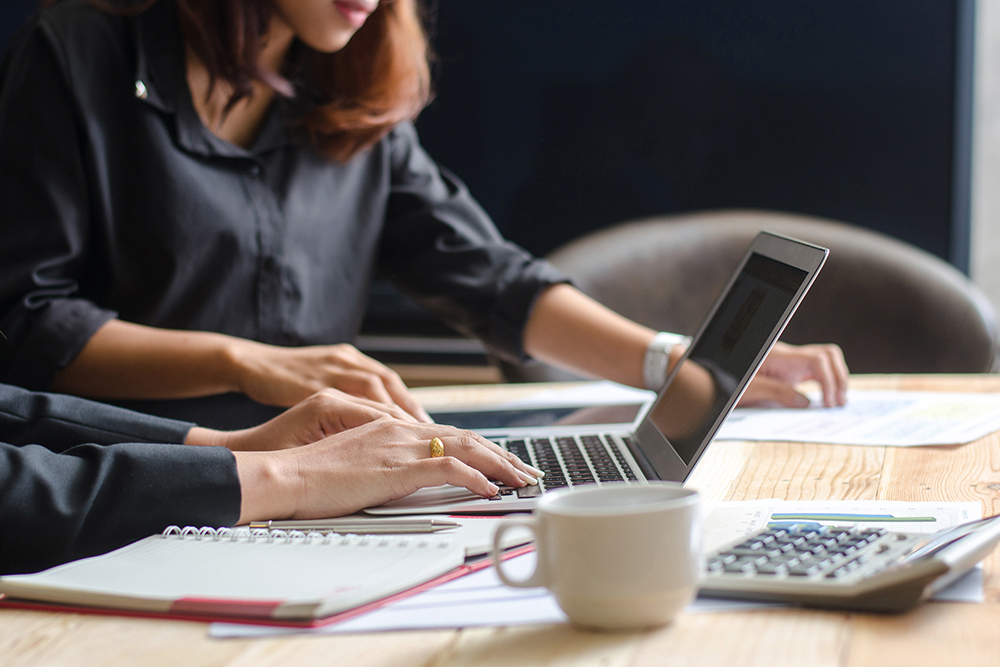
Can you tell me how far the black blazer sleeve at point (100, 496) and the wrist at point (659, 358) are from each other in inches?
26.0

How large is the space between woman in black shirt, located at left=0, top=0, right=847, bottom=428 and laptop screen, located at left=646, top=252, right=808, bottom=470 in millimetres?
245

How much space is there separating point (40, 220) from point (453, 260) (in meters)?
0.55

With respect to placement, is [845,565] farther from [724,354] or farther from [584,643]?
[724,354]

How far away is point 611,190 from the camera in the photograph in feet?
7.59

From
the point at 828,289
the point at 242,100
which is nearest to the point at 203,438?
the point at 242,100

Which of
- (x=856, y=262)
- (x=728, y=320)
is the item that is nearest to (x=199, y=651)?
(x=728, y=320)

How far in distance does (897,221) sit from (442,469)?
1692 mm

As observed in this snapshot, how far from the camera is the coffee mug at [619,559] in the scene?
438 millimetres

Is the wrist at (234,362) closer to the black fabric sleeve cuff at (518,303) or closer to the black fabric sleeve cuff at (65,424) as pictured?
the black fabric sleeve cuff at (65,424)

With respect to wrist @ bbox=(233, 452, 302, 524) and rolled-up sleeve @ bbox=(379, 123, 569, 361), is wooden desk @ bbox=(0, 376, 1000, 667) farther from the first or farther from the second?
rolled-up sleeve @ bbox=(379, 123, 569, 361)

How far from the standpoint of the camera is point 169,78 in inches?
47.3

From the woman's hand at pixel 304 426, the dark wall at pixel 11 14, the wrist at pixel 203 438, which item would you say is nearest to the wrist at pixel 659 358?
the woman's hand at pixel 304 426

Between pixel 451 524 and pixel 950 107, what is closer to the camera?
pixel 451 524

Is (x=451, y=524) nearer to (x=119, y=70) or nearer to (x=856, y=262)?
(x=119, y=70)
